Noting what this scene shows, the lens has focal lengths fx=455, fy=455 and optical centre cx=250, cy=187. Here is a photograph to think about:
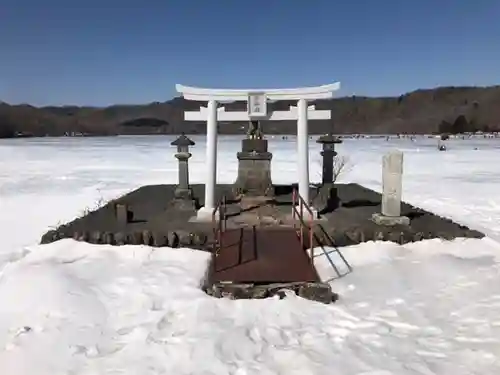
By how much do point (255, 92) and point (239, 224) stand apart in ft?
9.68

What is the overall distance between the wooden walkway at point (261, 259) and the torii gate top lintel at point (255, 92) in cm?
315

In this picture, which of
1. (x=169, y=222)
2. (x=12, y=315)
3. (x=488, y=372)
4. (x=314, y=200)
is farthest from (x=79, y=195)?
(x=488, y=372)

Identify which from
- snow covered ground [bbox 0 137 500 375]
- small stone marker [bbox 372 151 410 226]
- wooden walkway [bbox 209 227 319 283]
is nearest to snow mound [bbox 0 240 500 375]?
snow covered ground [bbox 0 137 500 375]

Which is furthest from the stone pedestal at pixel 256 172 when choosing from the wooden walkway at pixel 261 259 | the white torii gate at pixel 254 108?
the wooden walkway at pixel 261 259

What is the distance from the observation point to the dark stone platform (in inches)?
307

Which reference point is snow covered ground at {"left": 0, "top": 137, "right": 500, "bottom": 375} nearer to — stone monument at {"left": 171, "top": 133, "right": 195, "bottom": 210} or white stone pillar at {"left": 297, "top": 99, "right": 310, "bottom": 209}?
white stone pillar at {"left": 297, "top": 99, "right": 310, "bottom": 209}

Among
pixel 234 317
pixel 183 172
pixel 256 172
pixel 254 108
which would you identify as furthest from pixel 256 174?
pixel 234 317

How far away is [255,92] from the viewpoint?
32.2 ft

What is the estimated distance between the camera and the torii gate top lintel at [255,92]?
31.9 ft

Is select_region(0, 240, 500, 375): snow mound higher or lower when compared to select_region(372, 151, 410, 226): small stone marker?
lower

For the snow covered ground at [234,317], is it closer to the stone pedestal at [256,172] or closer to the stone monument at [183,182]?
the stone monument at [183,182]

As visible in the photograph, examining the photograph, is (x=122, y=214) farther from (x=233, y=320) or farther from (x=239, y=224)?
(x=233, y=320)

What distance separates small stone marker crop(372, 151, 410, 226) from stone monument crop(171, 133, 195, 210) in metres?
4.37

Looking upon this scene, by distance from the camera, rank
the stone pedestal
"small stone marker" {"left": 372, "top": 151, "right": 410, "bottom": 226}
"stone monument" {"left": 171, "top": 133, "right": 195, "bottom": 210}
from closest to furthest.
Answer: "small stone marker" {"left": 372, "top": 151, "right": 410, "bottom": 226}
the stone pedestal
"stone monument" {"left": 171, "top": 133, "right": 195, "bottom": 210}
